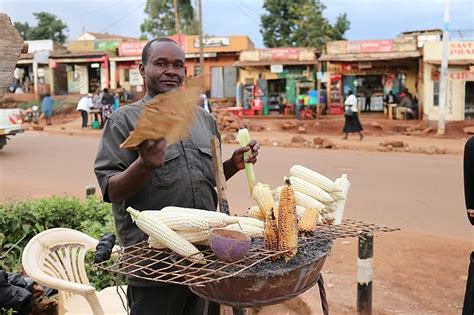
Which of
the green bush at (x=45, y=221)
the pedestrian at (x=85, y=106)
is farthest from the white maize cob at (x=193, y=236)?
the pedestrian at (x=85, y=106)

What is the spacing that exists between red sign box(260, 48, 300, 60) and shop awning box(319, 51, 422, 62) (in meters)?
1.91

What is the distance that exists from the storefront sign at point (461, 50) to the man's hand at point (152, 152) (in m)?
22.1

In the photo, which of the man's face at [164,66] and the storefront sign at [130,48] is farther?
the storefront sign at [130,48]

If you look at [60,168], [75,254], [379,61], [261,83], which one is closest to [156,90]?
[75,254]

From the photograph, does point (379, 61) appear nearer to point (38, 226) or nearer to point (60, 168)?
point (60, 168)

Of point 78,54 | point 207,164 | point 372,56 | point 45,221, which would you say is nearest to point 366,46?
point 372,56

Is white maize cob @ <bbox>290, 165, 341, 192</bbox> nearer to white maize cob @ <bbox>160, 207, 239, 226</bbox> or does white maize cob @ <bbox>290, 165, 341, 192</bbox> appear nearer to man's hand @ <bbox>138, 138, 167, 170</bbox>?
white maize cob @ <bbox>160, 207, 239, 226</bbox>

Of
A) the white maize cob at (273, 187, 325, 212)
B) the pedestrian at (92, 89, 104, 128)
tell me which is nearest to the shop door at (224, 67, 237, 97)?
the pedestrian at (92, 89, 104, 128)

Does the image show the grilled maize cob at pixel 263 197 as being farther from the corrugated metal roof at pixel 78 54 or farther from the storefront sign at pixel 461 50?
the corrugated metal roof at pixel 78 54

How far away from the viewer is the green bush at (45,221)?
430 cm

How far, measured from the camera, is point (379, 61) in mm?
24719

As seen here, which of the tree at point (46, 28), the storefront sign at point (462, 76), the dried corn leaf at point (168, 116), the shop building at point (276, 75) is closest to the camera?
the dried corn leaf at point (168, 116)

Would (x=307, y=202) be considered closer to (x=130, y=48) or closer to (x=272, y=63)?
(x=272, y=63)

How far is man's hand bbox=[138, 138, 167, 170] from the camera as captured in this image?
1763mm
